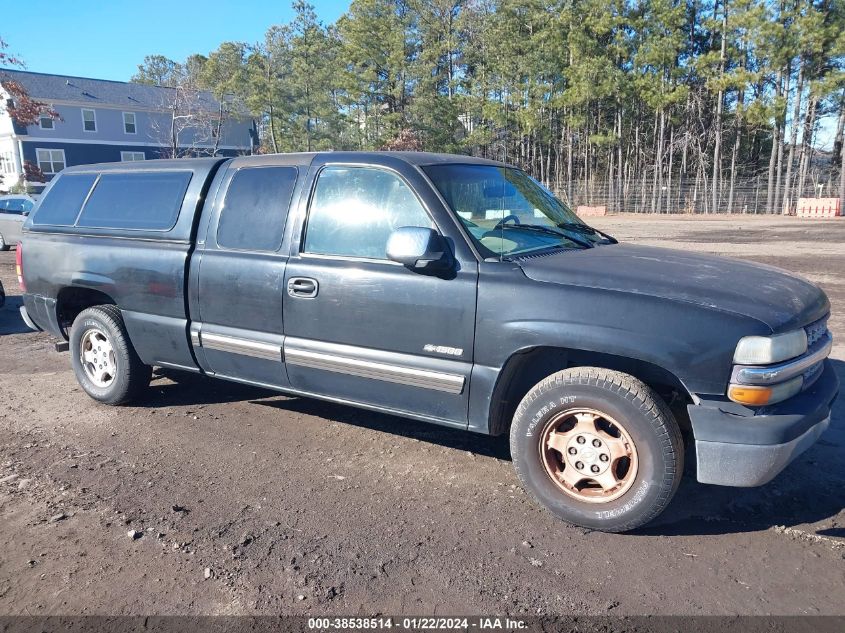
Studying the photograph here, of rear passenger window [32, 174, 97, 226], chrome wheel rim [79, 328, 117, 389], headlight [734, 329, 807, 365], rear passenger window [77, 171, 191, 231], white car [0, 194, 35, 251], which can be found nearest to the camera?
headlight [734, 329, 807, 365]

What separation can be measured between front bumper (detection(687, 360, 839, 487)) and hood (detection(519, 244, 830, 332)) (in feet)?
1.40

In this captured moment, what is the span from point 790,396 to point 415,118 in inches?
1645

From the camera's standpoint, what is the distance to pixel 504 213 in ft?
13.5

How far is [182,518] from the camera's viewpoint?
3.52 meters

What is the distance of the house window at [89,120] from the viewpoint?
44.2m

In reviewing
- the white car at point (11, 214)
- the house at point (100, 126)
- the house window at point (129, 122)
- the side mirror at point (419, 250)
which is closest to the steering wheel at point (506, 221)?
the side mirror at point (419, 250)

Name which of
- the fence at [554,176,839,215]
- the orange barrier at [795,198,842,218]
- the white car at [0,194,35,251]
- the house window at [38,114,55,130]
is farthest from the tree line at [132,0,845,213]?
the white car at [0,194,35,251]

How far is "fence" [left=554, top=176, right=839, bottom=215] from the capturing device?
36906 mm

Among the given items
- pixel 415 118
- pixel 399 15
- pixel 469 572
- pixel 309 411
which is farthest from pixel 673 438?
pixel 399 15

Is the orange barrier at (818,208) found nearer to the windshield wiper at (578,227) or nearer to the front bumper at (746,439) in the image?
the windshield wiper at (578,227)

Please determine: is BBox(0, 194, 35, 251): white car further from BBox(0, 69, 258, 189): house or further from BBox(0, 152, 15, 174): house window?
BBox(0, 152, 15, 174): house window

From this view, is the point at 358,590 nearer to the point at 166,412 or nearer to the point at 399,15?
the point at 166,412

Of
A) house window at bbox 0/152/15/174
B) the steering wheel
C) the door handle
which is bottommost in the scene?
the door handle

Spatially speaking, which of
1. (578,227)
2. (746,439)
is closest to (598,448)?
(746,439)
